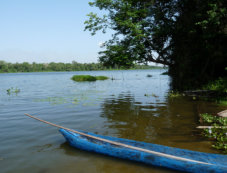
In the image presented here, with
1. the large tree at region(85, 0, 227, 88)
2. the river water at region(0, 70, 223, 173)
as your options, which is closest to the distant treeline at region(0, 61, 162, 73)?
the large tree at region(85, 0, 227, 88)

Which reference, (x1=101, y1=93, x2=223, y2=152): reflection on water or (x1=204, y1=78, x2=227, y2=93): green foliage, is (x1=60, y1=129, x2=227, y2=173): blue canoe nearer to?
(x1=101, y1=93, x2=223, y2=152): reflection on water

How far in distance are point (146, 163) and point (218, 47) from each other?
1309 centimetres

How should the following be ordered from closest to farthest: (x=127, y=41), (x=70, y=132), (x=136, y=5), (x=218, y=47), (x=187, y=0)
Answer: (x=70, y=132), (x=218, y=47), (x=187, y=0), (x=127, y=41), (x=136, y=5)

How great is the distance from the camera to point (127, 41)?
18266 mm

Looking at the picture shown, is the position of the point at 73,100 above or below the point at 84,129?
above

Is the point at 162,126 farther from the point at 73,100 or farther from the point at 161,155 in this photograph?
the point at 73,100

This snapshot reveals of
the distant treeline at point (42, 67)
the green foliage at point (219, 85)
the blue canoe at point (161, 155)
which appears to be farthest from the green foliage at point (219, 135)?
the distant treeline at point (42, 67)

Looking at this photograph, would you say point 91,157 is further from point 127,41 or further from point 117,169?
point 127,41

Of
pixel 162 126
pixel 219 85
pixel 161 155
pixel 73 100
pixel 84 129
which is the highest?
pixel 219 85

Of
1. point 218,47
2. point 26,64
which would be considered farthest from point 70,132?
point 26,64

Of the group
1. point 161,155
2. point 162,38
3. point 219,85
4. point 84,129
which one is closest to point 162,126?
point 84,129

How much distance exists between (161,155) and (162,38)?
668 inches

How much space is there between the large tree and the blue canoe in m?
12.7

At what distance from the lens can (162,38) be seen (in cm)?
1953
